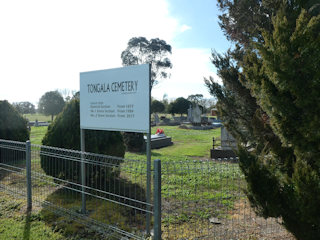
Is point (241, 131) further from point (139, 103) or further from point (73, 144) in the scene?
point (73, 144)

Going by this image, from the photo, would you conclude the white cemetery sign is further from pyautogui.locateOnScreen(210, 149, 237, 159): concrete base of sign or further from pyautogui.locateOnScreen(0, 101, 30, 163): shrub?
pyautogui.locateOnScreen(210, 149, 237, 159): concrete base of sign

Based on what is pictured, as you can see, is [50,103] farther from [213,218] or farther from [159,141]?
[213,218]

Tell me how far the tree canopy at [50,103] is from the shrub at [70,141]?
3994 centimetres

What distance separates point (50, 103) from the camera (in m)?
43.3

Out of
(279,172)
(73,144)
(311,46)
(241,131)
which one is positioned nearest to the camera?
(311,46)

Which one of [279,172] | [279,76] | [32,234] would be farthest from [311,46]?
[32,234]

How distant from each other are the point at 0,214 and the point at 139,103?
11.4 ft

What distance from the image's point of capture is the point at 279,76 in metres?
2.71

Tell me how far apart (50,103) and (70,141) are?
41024 mm

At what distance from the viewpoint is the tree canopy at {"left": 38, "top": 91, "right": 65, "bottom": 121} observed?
43.2 metres

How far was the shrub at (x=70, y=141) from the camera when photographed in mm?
5621

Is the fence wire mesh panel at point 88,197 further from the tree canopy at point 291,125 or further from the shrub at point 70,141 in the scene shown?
the tree canopy at point 291,125

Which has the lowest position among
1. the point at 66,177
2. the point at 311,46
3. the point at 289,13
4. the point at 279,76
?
the point at 66,177

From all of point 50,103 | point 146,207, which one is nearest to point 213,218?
point 146,207
